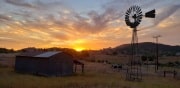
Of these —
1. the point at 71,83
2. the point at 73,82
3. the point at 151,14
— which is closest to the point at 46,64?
the point at 73,82

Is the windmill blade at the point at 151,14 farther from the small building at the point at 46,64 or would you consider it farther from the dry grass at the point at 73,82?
the small building at the point at 46,64

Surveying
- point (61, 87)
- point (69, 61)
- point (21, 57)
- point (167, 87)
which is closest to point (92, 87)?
point (61, 87)

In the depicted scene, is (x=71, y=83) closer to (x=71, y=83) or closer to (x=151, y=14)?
(x=71, y=83)

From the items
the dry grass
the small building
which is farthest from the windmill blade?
the small building

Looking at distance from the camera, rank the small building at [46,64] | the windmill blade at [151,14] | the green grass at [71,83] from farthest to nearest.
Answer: the small building at [46,64], the windmill blade at [151,14], the green grass at [71,83]

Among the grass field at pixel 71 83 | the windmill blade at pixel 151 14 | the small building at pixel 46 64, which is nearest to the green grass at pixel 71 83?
the grass field at pixel 71 83

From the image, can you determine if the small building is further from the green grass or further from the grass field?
the green grass

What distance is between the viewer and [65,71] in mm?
44938

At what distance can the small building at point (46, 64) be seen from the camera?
42000 millimetres

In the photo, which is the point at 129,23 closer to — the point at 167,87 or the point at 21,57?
the point at 167,87

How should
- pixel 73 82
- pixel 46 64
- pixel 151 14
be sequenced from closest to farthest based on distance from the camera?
1. pixel 73 82
2. pixel 151 14
3. pixel 46 64

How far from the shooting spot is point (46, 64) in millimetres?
41938

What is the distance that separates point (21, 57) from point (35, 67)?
4.94m

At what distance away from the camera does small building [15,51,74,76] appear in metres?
42.0
